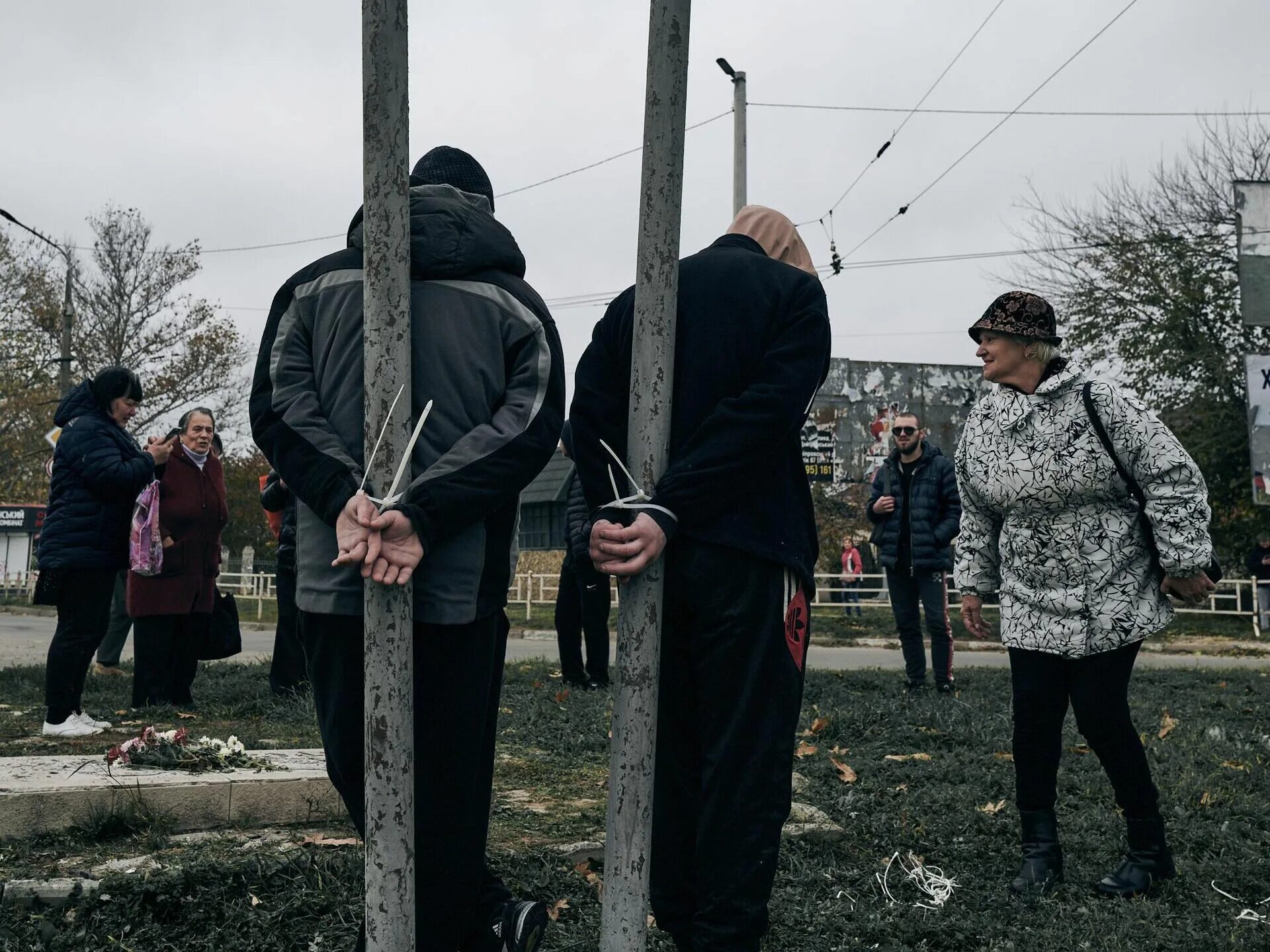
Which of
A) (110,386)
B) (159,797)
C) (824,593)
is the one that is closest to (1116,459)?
(159,797)

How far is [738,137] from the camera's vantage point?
1703 cm

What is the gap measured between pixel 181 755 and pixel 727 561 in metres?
2.82

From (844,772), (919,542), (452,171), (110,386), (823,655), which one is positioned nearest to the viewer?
(452,171)

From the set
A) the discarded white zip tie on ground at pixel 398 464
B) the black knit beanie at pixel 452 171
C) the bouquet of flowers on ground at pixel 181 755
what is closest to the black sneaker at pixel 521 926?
the discarded white zip tie on ground at pixel 398 464

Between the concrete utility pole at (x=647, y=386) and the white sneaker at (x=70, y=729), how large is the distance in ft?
15.2

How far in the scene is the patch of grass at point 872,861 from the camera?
3246 millimetres

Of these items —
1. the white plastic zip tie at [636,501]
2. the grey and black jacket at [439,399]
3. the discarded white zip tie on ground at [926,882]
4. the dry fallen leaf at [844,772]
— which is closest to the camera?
the white plastic zip tie at [636,501]

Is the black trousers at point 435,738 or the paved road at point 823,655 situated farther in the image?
the paved road at point 823,655

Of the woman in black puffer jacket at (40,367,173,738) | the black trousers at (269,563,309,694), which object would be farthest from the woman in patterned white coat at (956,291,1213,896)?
the black trousers at (269,563,309,694)

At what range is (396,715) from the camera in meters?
2.16

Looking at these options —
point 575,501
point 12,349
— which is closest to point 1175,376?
point 575,501

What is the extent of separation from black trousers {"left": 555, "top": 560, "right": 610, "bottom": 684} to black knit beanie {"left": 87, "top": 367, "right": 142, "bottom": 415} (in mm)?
3174

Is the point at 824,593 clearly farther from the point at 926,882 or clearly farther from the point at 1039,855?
the point at 926,882

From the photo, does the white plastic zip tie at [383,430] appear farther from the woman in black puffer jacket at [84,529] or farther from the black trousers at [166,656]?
the black trousers at [166,656]
